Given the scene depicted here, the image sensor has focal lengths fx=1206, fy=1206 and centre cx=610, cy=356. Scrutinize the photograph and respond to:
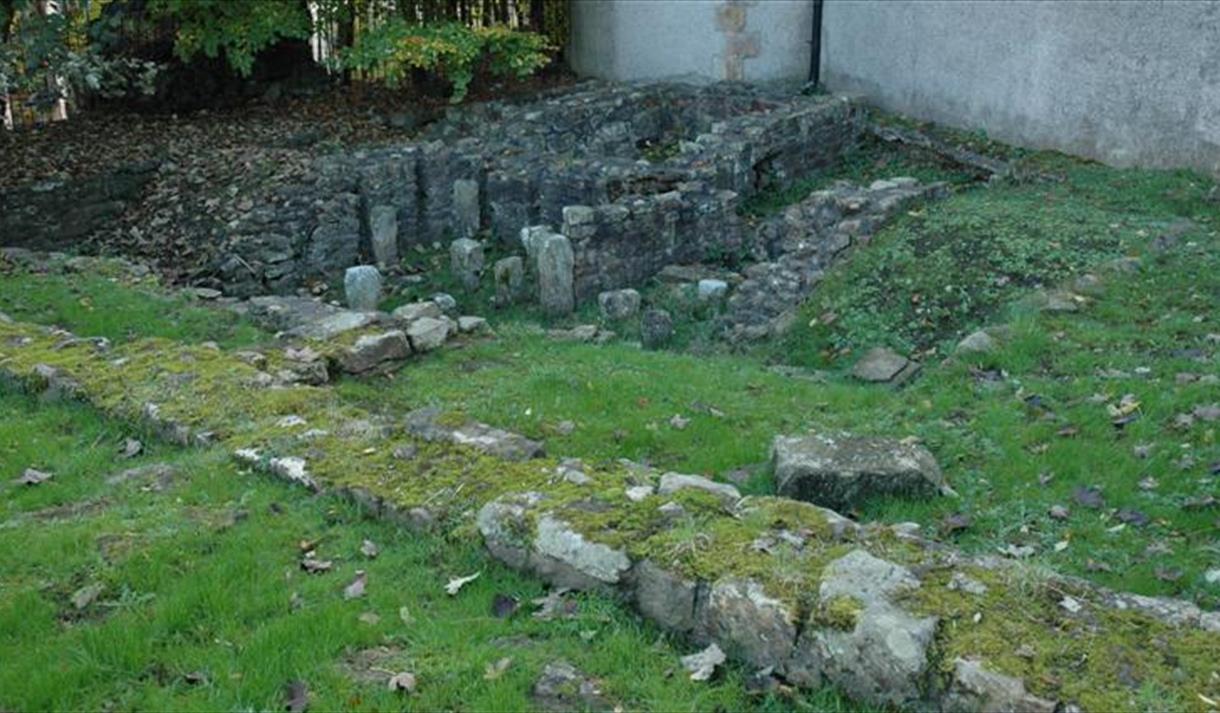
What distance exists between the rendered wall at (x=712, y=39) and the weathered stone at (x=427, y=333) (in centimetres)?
966

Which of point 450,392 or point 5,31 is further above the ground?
point 5,31

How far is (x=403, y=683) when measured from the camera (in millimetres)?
4410

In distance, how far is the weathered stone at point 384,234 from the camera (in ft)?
47.7

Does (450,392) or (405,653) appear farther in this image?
(450,392)

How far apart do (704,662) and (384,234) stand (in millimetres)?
10810

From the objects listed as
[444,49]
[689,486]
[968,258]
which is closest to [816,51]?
[444,49]

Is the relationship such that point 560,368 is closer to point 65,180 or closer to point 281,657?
point 281,657

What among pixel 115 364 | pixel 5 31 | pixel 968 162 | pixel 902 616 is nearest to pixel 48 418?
pixel 115 364

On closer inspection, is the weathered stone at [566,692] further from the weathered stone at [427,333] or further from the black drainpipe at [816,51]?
the black drainpipe at [816,51]

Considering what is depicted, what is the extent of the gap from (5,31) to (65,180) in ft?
6.66

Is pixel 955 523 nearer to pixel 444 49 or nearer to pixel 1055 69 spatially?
pixel 1055 69

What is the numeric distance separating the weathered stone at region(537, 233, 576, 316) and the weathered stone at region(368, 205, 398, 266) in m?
2.82

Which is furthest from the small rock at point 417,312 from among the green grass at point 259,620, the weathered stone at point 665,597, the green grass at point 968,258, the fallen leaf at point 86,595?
the weathered stone at point 665,597

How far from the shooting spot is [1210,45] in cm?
1234
